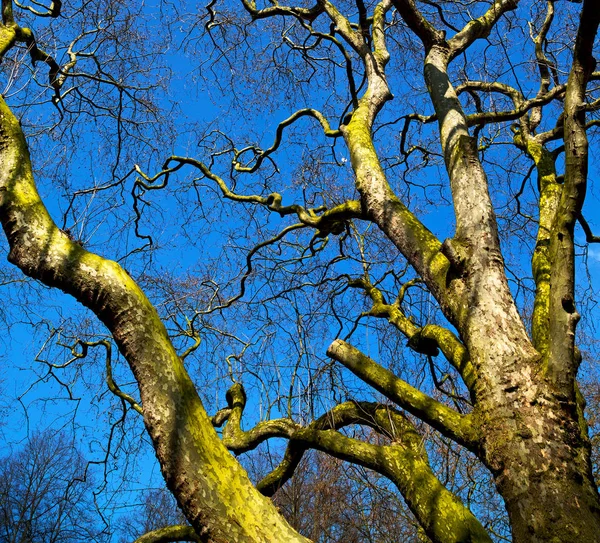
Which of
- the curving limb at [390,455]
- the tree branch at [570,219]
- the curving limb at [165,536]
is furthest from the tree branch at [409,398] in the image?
the curving limb at [165,536]

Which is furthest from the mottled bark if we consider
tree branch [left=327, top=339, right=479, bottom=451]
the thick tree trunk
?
tree branch [left=327, top=339, right=479, bottom=451]

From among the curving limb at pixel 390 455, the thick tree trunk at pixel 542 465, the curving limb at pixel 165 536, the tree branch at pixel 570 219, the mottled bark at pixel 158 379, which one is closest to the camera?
the mottled bark at pixel 158 379

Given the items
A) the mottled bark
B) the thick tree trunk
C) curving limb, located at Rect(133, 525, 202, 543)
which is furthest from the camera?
curving limb, located at Rect(133, 525, 202, 543)

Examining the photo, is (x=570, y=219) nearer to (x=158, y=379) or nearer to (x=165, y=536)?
(x=158, y=379)

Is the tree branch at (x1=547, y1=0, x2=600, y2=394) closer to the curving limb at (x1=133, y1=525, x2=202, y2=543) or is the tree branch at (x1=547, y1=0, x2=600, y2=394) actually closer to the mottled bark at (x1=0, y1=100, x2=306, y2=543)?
the mottled bark at (x1=0, y1=100, x2=306, y2=543)

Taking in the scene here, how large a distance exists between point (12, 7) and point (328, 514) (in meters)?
7.28

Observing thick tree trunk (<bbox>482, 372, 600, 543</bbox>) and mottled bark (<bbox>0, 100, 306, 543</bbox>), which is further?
thick tree trunk (<bbox>482, 372, 600, 543</bbox>)

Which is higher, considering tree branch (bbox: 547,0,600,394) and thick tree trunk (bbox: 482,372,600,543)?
tree branch (bbox: 547,0,600,394)

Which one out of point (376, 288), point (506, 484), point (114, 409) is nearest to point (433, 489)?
point (506, 484)

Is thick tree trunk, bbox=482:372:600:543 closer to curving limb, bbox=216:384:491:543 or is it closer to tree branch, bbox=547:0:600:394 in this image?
tree branch, bbox=547:0:600:394

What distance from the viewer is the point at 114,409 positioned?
5418 mm

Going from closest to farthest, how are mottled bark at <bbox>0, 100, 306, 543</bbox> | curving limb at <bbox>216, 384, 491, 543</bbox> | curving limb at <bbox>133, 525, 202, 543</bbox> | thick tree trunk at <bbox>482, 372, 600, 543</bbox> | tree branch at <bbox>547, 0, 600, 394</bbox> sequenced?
mottled bark at <bbox>0, 100, 306, 543</bbox> → thick tree trunk at <bbox>482, 372, 600, 543</bbox> → tree branch at <bbox>547, 0, 600, 394</bbox> → curving limb at <bbox>216, 384, 491, 543</bbox> → curving limb at <bbox>133, 525, 202, 543</bbox>

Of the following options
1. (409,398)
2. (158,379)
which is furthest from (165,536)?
(158,379)

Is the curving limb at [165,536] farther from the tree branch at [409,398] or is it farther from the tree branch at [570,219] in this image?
the tree branch at [570,219]
